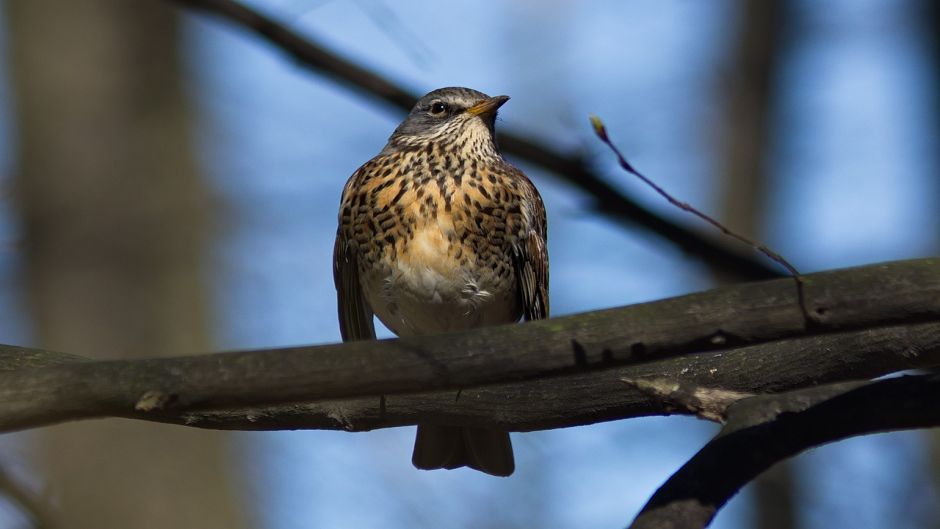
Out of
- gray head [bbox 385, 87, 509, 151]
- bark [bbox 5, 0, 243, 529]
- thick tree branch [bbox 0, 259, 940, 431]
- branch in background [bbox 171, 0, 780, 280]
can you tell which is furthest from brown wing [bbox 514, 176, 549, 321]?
bark [bbox 5, 0, 243, 529]

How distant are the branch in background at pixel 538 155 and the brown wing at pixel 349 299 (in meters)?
0.72

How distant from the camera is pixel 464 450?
511 centimetres

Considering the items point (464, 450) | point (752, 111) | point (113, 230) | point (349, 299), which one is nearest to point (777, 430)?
point (464, 450)

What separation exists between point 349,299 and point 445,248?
70 centimetres

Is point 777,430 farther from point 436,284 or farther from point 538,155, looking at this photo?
point 538,155

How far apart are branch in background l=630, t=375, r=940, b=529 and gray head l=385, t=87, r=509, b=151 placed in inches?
112

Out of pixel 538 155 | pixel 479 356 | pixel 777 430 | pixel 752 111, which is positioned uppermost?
pixel 752 111

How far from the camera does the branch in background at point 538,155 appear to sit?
207 inches

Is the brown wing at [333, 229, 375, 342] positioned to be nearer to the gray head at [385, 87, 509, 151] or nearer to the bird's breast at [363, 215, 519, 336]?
Result: the bird's breast at [363, 215, 519, 336]

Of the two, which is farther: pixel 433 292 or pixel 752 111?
pixel 752 111

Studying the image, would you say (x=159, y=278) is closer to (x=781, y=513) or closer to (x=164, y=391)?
(x=781, y=513)

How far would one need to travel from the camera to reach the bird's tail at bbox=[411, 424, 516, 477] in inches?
199

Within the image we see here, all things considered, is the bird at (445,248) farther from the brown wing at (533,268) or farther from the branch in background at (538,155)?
the branch in background at (538,155)

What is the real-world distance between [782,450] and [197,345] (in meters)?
5.64
